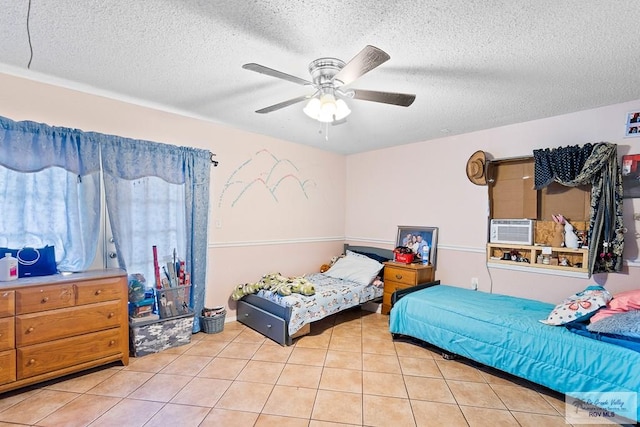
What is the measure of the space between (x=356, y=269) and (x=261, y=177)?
1791 millimetres

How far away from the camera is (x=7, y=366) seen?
2035 mm

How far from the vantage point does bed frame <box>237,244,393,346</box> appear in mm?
3002

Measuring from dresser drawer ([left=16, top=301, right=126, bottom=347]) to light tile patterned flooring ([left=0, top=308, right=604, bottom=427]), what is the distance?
0.39 metres

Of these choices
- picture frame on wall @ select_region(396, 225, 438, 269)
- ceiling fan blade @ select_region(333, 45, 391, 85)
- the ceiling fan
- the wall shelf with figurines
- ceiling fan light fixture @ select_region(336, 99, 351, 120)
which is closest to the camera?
ceiling fan blade @ select_region(333, 45, 391, 85)

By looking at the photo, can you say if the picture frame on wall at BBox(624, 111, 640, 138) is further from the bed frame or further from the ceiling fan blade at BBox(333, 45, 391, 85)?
the bed frame

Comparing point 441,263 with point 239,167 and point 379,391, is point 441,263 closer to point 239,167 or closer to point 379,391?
point 379,391

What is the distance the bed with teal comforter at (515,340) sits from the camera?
1975mm

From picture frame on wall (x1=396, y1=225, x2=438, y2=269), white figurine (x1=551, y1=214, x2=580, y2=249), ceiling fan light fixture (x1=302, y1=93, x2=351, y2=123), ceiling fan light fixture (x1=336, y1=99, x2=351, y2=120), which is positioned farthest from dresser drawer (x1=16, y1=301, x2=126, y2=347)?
white figurine (x1=551, y1=214, x2=580, y2=249)

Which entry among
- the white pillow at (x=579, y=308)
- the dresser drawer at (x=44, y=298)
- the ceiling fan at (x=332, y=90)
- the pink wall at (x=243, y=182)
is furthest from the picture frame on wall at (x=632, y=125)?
the dresser drawer at (x=44, y=298)

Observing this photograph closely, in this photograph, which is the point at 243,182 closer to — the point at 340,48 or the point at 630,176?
the point at 340,48

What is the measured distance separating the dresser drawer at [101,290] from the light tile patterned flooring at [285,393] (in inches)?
24.3

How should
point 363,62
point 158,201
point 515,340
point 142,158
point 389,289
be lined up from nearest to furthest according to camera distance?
point 363,62 < point 515,340 < point 142,158 < point 158,201 < point 389,289

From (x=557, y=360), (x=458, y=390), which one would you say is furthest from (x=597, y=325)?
(x=458, y=390)

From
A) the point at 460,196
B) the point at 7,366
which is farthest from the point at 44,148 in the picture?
the point at 460,196
